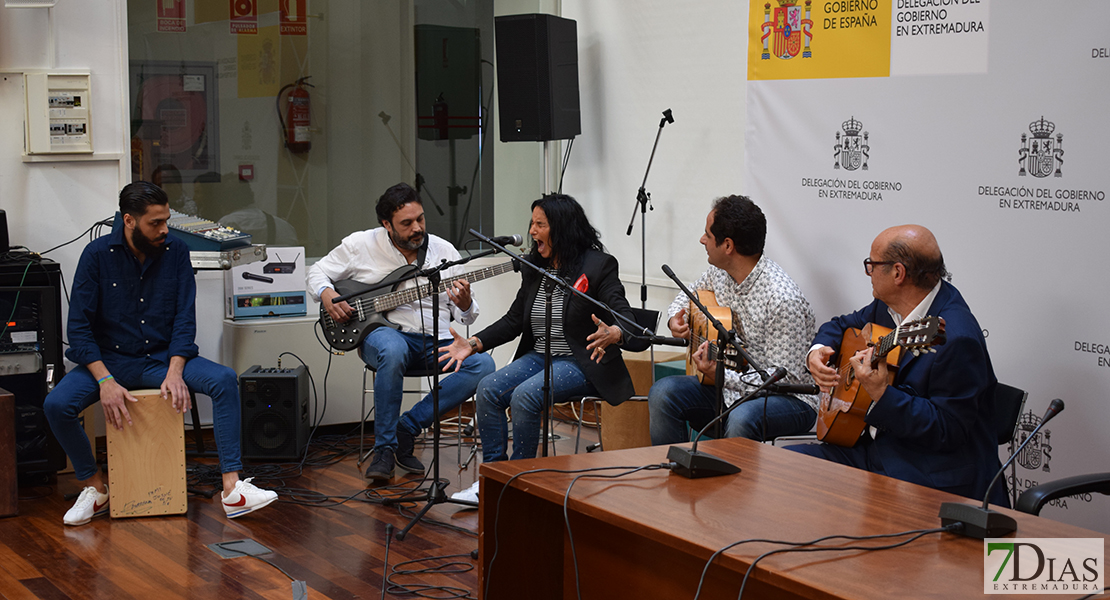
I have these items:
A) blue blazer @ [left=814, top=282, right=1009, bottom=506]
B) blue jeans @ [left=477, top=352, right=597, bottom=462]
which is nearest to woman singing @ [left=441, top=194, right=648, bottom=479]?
blue jeans @ [left=477, top=352, right=597, bottom=462]

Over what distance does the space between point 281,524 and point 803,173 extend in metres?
2.55

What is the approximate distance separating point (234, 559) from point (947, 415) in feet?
7.99

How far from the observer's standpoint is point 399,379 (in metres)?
4.59

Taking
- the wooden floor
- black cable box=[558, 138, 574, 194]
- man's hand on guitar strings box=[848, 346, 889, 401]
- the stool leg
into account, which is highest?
black cable box=[558, 138, 574, 194]

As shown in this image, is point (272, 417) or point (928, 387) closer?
point (928, 387)

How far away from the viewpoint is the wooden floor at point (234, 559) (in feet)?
10.9

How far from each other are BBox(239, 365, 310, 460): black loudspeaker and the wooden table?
2.54 m

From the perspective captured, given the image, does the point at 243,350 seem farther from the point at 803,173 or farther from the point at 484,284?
the point at 803,173

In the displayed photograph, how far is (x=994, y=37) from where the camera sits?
3506 millimetres

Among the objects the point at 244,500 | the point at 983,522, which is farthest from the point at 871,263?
the point at 244,500

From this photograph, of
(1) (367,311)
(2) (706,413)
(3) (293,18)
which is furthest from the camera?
(3) (293,18)

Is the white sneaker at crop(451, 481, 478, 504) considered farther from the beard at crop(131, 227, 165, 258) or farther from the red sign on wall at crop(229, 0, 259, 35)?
the red sign on wall at crop(229, 0, 259, 35)

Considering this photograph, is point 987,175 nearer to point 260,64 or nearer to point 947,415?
point 947,415

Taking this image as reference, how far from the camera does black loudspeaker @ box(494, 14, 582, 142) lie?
217 inches
